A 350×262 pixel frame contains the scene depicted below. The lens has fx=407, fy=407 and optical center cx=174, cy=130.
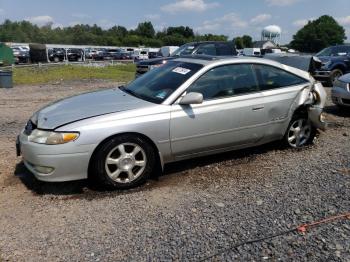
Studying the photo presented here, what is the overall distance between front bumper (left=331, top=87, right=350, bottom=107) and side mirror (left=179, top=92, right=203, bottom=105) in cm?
506

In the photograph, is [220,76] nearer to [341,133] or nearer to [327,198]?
[327,198]

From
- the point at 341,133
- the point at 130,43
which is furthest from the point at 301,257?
the point at 130,43

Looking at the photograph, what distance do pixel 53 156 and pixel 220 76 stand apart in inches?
90.7

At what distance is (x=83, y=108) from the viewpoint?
15.4 feet

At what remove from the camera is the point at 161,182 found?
4.87m

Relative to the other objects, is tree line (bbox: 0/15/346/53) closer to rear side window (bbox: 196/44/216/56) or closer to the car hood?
rear side window (bbox: 196/44/216/56)

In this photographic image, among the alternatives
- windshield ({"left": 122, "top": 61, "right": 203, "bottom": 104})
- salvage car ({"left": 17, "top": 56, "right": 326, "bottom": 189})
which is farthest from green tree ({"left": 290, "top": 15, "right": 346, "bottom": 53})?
windshield ({"left": 122, "top": 61, "right": 203, "bottom": 104})

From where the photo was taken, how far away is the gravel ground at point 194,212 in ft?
10.9

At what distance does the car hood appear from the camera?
4.44 meters

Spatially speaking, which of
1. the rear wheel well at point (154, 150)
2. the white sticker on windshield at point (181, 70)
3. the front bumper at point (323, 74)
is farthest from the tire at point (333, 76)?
the rear wheel well at point (154, 150)

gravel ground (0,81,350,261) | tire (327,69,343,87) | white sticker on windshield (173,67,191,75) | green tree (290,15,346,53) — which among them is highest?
green tree (290,15,346,53)

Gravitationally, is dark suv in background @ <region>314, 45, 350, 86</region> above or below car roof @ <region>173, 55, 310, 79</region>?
below

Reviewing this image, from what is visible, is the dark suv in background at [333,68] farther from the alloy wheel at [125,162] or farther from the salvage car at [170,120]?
the alloy wheel at [125,162]

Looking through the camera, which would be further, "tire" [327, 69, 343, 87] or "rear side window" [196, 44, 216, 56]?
"rear side window" [196, 44, 216, 56]
